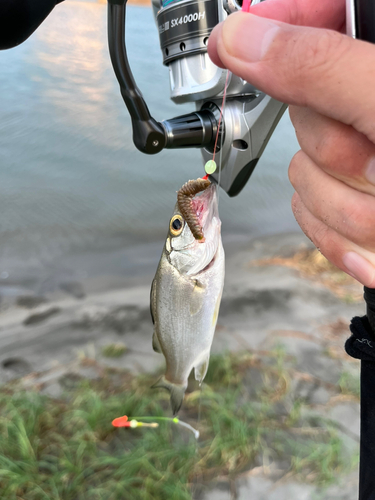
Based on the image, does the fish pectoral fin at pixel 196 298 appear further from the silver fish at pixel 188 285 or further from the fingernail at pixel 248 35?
the fingernail at pixel 248 35

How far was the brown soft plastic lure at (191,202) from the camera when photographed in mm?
938

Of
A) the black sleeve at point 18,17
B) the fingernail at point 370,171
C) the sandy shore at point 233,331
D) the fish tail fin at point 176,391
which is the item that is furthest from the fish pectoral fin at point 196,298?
the sandy shore at point 233,331

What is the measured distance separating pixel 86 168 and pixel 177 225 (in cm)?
294

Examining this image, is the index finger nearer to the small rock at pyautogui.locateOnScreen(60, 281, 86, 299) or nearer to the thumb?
the thumb

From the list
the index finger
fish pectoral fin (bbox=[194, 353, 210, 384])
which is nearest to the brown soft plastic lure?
the index finger

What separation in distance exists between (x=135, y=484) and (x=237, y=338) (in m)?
1.15

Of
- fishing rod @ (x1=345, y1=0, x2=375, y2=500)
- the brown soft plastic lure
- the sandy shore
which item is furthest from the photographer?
the sandy shore

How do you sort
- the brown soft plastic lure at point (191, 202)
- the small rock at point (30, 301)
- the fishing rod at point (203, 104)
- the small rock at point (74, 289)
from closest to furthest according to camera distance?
1. the brown soft plastic lure at point (191, 202)
2. the fishing rod at point (203, 104)
3. the small rock at point (30, 301)
4. the small rock at point (74, 289)

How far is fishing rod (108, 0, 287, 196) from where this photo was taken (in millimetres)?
1212

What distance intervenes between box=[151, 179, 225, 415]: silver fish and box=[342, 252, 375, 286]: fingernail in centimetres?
44

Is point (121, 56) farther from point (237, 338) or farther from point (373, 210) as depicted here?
point (237, 338)

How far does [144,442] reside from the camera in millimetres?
1847

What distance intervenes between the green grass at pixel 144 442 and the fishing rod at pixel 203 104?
1.35 metres

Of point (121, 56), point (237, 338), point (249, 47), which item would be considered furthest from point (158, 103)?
point (249, 47)
